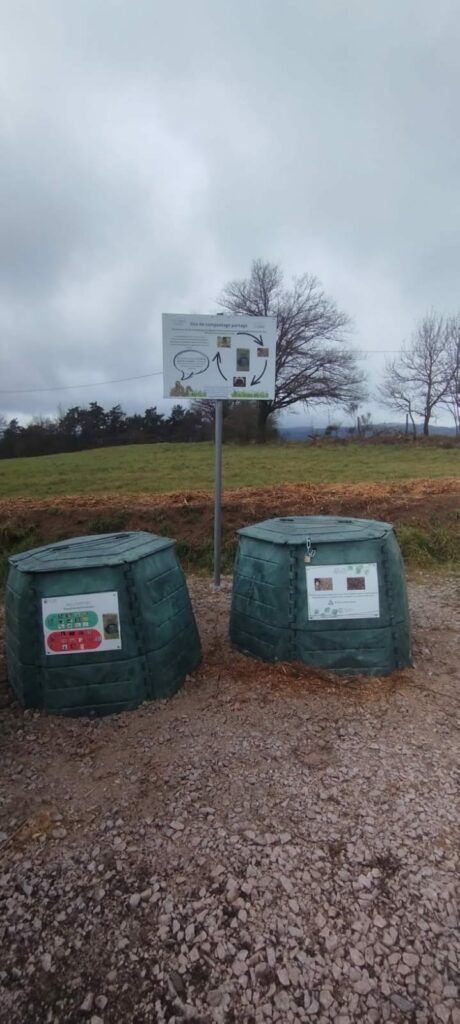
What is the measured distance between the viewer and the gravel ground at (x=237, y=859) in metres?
1.71

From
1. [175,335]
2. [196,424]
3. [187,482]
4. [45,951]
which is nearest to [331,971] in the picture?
[45,951]

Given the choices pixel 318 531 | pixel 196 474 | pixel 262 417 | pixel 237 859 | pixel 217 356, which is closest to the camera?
pixel 237 859

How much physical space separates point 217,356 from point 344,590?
3.12 meters

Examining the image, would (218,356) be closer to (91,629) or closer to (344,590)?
(344,590)

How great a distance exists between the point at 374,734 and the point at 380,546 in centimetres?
123

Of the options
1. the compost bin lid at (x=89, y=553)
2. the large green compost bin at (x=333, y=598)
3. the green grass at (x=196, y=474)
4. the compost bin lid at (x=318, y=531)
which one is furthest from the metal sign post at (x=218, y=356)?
the green grass at (x=196, y=474)

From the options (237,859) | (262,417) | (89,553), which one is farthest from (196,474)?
(262,417)

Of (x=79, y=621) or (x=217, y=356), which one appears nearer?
(x=79, y=621)

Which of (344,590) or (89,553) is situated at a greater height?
(89,553)

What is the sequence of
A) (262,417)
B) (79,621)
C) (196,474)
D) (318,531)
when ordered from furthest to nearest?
(262,417)
(196,474)
(318,531)
(79,621)

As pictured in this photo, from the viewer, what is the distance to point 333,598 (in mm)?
3510

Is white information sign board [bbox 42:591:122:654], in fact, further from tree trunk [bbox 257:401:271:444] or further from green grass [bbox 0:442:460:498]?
tree trunk [bbox 257:401:271:444]

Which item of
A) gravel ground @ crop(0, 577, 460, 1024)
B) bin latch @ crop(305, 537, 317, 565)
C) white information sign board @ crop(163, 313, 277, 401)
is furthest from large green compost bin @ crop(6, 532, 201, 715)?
white information sign board @ crop(163, 313, 277, 401)

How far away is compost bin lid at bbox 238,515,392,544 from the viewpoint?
355 centimetres
